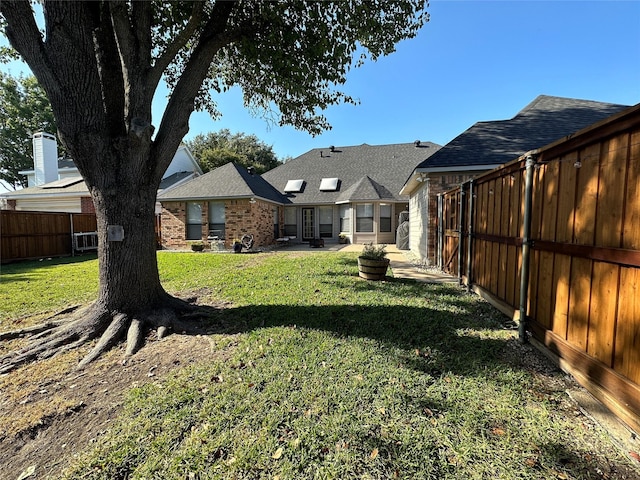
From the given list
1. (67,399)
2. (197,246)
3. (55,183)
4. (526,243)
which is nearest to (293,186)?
(197,246)

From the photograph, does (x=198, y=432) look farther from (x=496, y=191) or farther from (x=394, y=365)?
(x=496, y=191)

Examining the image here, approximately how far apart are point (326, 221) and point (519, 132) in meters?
11.5

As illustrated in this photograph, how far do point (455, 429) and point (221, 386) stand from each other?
2012 millimetres

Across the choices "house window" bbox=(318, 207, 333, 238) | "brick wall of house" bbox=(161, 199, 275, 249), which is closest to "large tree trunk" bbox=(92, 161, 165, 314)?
"brick wall of house" bbox=(161, 199, 275, 249)

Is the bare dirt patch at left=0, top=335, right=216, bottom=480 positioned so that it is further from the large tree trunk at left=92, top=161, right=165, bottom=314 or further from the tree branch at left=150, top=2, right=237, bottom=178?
the tree branch at left=150, top=2, right=237, bottom=178

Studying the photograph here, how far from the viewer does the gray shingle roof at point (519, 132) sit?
8.10 meters

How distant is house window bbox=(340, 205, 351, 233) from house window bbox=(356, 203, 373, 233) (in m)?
0.82

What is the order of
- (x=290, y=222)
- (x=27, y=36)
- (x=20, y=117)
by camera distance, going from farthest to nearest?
(x=20, y=117) → (x=290, y=222) → (x=27, y=36)

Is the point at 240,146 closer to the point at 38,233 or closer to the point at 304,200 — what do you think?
the point at 304,200

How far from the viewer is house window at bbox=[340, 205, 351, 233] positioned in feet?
56.5

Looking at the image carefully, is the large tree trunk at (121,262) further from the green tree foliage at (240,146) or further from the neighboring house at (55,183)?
the green tree foliage at (240,146)

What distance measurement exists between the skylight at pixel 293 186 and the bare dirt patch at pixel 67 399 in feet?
53.3

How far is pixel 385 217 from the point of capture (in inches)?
645

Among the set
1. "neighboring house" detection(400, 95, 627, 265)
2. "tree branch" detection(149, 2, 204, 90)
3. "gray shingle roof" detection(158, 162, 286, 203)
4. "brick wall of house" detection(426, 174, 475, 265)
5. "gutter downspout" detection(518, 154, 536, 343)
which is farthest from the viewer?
"gray shingle roof" detection(158, 162, 286, 203)
